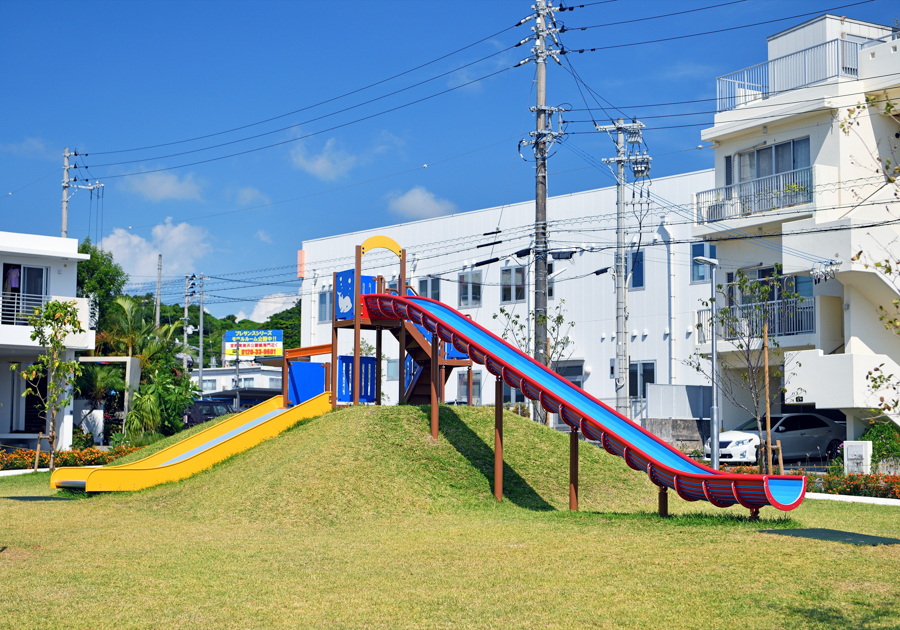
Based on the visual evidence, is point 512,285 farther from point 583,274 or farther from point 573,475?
point 573,475

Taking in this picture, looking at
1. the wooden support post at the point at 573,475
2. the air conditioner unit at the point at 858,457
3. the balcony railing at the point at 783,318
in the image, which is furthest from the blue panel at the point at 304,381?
the air conditioner unit at the point at 858,457

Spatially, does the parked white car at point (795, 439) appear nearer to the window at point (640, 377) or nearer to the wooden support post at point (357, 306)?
the window at point (640, 377)

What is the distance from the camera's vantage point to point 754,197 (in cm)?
3112

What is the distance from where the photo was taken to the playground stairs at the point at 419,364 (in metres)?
22.4

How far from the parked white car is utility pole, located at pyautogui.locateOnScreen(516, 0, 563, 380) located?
325 inches

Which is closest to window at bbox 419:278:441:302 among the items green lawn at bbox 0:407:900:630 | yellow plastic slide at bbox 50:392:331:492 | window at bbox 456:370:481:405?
window at bbox 456:370:481:405

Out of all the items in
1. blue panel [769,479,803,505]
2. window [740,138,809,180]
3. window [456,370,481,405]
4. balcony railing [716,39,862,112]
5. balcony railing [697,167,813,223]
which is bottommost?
blue panel [769,479,803,505]

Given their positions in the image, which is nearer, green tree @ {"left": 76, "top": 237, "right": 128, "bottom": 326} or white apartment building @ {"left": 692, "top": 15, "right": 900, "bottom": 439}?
white apartment building @ {"left": 692, "top": 15, "right": 900, "bottom": 439}

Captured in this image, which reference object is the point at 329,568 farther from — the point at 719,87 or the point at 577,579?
the point at 719,87

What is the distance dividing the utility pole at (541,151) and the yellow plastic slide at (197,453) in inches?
238

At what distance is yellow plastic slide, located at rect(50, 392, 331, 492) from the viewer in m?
19.1

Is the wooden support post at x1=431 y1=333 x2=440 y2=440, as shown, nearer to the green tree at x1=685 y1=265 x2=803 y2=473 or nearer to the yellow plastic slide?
the yellow plastic slide

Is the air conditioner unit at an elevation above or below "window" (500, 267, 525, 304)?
below

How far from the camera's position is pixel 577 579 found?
9.55 m
